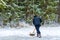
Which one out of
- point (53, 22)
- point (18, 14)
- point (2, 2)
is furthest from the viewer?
point (53, 22)

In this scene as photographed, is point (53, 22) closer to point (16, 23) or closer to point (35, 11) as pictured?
point (35, 11)

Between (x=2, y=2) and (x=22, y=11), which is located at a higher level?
(x=2, y=2)

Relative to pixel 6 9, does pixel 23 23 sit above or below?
below

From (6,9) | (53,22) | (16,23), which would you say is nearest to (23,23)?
(16,23)

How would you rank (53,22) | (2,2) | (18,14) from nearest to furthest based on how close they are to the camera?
(2,2), (18,14), (53,22)

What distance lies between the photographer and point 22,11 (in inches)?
965

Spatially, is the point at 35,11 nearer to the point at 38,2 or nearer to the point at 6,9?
the point at 38,2

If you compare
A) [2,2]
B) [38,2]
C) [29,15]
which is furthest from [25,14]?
[2,2]

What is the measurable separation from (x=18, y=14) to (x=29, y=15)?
1507mm

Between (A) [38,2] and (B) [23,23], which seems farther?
(A) [38,2]

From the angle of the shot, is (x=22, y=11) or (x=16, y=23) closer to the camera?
(x=16, y=23)

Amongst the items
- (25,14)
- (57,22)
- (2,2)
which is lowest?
(57,22)

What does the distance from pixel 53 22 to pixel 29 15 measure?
300 centimetres

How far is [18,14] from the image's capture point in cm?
2394
